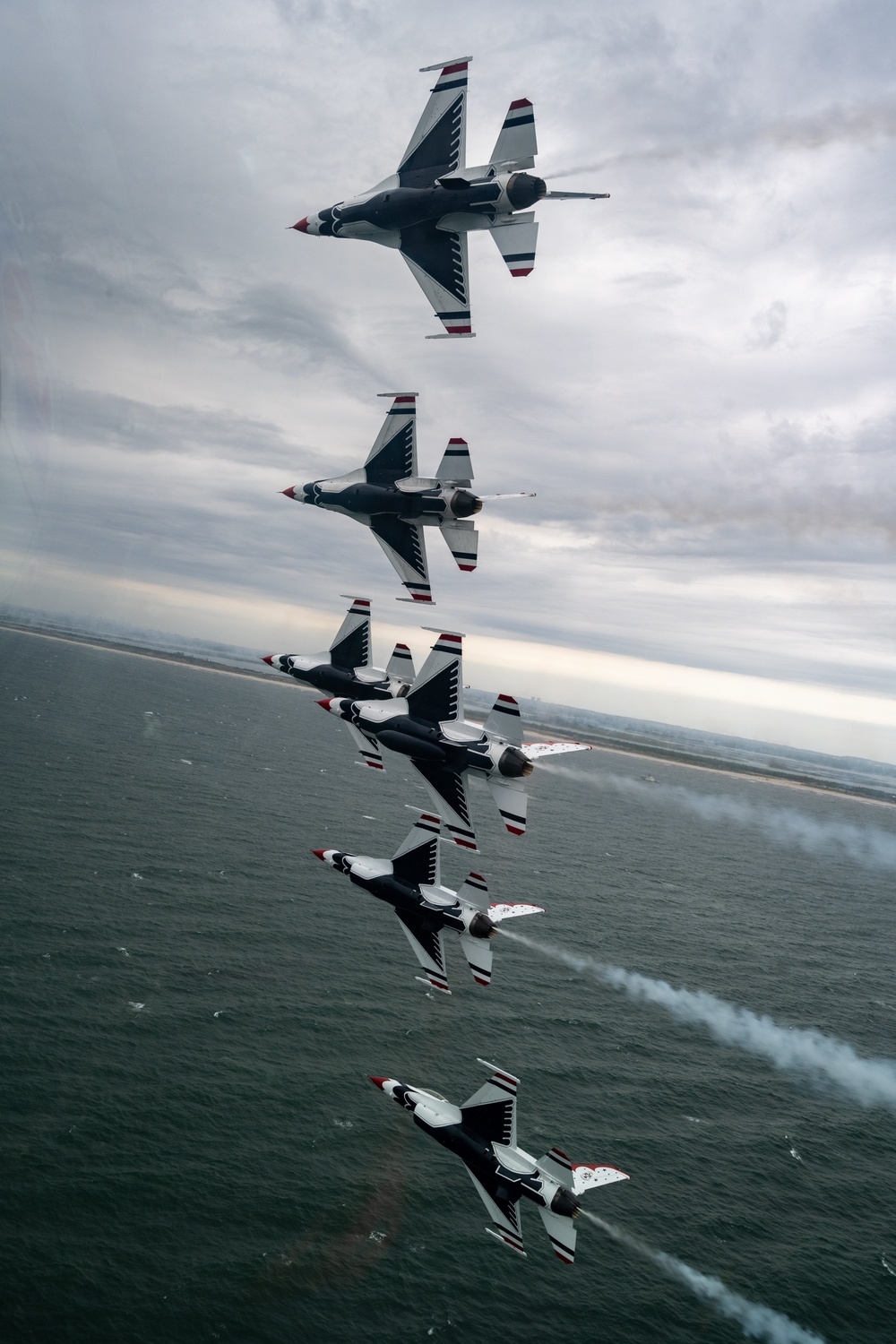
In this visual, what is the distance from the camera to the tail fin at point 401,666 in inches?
1364

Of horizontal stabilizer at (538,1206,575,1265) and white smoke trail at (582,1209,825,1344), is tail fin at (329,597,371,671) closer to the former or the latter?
horizontal stabilizer at (538,1206,575,1265)

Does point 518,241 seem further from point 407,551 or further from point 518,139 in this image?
point 407,551

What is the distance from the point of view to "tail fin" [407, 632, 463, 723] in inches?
1212

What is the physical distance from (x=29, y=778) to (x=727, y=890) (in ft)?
541

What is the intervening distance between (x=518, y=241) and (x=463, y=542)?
1102 centimetres

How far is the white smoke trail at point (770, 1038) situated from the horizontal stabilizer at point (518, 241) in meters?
85.0

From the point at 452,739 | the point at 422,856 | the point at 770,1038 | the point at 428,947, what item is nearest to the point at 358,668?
the point at 452,739

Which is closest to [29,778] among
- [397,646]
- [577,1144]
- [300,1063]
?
[300,1063]

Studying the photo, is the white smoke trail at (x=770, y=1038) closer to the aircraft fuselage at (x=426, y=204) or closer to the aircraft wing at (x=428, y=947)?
the aircraft wing at (x=428, y=947)

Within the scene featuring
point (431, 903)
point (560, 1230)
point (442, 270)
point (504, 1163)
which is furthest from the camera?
point (504, 1163)

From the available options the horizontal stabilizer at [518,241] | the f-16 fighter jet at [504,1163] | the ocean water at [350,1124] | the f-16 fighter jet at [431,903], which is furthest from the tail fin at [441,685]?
the ocean water at [350,1124]

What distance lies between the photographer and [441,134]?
28.0 metres

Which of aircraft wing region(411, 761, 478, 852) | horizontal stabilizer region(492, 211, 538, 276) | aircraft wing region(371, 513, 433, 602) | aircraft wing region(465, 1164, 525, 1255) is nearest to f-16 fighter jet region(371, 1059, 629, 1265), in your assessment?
aircraft wing region(465, 1164, 525, 1255)

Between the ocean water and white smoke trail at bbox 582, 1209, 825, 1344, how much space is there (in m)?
0.83
